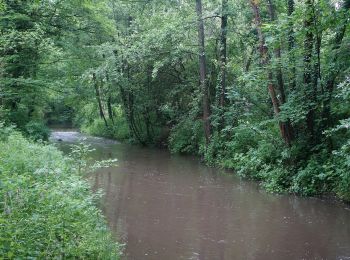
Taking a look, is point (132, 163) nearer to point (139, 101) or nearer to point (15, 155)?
point (139, 101)

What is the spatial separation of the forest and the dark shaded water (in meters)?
1.32

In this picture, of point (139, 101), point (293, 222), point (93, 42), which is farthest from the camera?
point (139, 101)

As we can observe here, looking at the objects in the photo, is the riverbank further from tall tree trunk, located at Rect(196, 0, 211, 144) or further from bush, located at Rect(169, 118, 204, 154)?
bush, located at Rect(169, 118, 204, 154)

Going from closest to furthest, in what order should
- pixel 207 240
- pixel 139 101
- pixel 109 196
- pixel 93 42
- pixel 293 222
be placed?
pixel 207 240 → pixel 293 222 → pixel 109 196 → pixel 93 42 → pixel 139 101

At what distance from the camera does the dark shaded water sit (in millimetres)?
7802

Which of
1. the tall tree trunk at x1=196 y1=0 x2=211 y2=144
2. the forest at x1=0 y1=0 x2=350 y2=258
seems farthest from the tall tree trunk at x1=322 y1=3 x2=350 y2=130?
the tall tree trunk at x1=196 y1=0 x2=211 y2=144

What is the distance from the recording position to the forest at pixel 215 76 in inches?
465

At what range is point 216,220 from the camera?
9859 mm

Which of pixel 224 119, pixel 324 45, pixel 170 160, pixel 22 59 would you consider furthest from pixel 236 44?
pixel 22 59

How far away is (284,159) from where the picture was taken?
13.4m

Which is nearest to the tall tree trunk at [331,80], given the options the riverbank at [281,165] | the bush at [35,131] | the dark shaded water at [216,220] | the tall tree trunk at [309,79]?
the tall tree trunk at [309,79]

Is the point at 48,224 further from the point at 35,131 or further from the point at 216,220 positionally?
the point at 35,131

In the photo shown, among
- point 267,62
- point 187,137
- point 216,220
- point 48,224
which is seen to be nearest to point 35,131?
point 187,137

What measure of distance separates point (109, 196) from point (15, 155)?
3929mm
